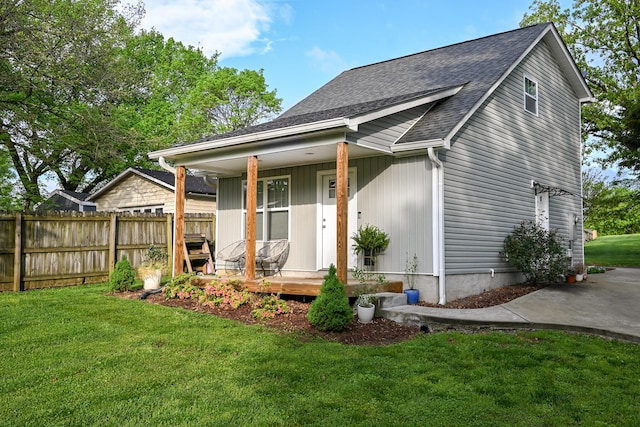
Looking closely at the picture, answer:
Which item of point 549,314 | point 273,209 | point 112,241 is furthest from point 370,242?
point 112,241

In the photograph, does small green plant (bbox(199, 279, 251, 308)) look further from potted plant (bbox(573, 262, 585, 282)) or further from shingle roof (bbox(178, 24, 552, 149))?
potted plant (bbox(573, 262, 585, 282))

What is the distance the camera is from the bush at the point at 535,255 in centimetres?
948

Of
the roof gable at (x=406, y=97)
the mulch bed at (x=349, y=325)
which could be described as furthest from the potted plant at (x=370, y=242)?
the roof gable at (x=406, y=97)

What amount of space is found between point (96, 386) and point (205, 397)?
3.32 feet

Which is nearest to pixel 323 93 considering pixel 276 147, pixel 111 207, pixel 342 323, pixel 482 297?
pixel 276 147

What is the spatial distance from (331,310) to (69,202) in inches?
864

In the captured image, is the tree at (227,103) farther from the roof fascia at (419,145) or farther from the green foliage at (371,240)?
the roof fascia at (419,145)

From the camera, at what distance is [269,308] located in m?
7.03

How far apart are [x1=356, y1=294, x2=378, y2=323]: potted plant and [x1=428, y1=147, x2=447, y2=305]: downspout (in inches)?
61.2

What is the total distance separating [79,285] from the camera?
35.7 feet

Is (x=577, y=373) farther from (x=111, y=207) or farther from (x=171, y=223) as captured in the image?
(x=111, y=207)

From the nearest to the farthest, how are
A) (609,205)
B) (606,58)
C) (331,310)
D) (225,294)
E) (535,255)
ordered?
1. (331,310)
2. (225,294)
3. (535,255)
4. (606,58)
5. (609,205)

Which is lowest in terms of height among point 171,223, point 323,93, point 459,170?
point 171,223

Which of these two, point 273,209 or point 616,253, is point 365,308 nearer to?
point 273,209
